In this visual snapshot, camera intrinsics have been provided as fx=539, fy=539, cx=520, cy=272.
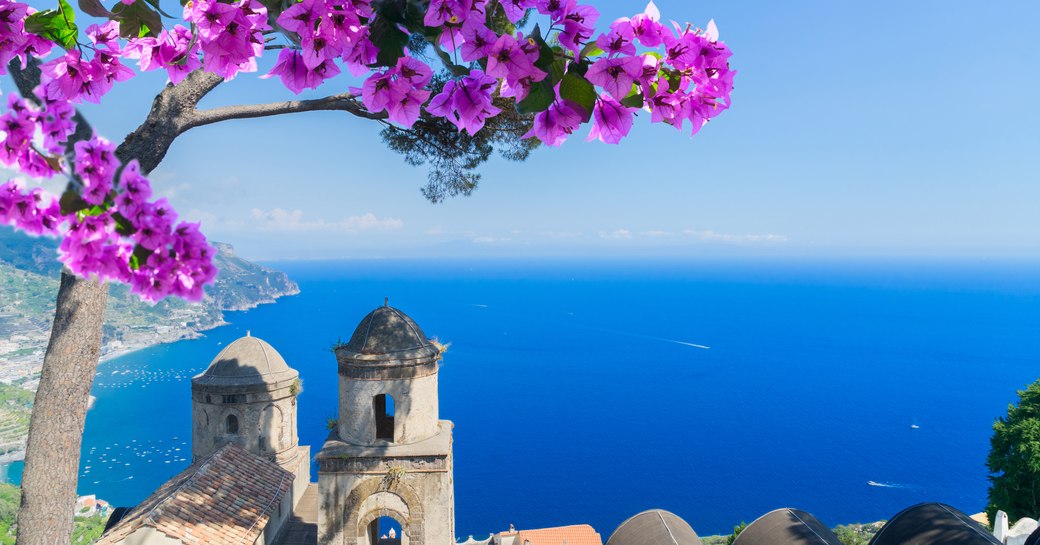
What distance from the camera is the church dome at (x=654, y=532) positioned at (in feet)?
40.9

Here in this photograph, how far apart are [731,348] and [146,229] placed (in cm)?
12085

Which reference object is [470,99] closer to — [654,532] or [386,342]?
[386,342]

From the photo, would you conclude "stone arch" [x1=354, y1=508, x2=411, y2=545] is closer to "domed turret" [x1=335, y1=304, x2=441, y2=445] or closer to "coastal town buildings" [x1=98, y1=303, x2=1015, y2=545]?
"coastal town buildings" [x1=98, y1=303, x2=1015, y2=545]

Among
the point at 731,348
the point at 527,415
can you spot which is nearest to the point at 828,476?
the point at 527,415

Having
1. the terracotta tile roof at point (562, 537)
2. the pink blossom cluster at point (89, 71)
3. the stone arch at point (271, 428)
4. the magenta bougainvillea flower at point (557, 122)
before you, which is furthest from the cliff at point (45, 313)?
the magenta bougainvillea flower at point (557, 122)

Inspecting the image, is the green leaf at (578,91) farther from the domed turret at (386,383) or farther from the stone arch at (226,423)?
the stone arch at (226,423)

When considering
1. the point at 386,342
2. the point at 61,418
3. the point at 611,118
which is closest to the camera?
the point at 611,118

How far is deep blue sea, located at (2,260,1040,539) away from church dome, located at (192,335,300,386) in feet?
121

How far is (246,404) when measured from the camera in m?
16.4

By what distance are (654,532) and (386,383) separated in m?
7.17

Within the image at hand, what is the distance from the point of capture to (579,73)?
1.85 metres

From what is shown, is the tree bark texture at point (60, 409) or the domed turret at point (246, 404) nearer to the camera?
the tree bark texture at point (60, 409)

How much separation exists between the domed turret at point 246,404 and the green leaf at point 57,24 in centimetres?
1591

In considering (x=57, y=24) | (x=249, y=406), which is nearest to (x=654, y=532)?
(x=249, y=406)
